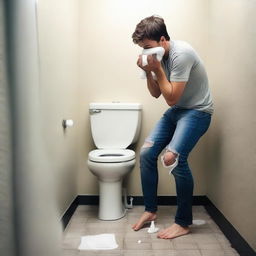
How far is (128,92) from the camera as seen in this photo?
1.95m

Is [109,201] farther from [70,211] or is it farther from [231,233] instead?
[231,233]

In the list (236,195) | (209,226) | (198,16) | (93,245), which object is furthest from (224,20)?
(93,245)

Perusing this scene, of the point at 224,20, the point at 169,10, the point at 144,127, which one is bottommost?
the point at 144,127

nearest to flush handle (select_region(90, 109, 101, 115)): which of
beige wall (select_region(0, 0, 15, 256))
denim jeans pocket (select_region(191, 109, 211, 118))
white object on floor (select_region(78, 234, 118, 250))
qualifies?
denim jeans pocket (select_region(191, 109, 211, 118))

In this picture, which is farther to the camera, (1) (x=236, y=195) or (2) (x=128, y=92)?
(2) (x=128, y=92)

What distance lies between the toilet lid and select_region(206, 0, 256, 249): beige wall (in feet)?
1.76

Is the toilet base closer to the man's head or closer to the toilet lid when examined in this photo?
the toilet lid

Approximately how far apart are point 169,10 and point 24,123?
185cm

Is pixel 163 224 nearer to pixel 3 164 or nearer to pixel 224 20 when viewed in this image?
pixel 224 20

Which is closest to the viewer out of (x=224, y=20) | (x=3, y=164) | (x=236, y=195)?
(x=3, y=164)

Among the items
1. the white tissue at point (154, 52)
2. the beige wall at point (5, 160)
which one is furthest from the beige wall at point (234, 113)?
the beige wall at point (5, 160)

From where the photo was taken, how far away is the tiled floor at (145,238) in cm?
128

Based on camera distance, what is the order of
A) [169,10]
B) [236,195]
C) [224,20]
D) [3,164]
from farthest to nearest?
[169,10]
[224,20]
[236,195]
[3,164]

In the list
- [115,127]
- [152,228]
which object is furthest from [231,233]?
[115,127]
